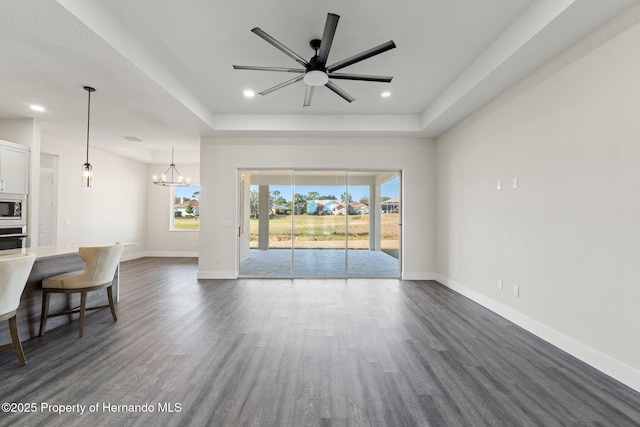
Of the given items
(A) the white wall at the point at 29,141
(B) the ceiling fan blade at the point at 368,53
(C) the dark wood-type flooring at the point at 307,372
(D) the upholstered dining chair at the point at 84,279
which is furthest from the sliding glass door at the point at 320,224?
(A) the white wall at the point at 29,141

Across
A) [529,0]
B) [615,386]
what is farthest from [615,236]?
[529,0]

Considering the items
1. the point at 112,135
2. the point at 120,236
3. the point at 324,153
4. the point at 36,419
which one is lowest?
the point at 36,419

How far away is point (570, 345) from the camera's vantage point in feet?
8.84

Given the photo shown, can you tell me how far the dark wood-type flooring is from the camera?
6.02 feet

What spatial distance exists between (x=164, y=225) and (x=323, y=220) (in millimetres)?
5517

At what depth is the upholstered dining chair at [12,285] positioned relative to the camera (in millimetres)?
2217

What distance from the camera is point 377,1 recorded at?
253cm

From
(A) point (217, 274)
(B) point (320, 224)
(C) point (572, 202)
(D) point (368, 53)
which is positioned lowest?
(A) point (217, 274)

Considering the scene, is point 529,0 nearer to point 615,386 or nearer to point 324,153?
point 615,386

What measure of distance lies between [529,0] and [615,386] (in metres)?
3.25

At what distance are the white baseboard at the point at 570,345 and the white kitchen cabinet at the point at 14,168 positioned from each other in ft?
24.9

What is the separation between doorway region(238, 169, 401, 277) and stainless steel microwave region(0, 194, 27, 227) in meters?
3.56

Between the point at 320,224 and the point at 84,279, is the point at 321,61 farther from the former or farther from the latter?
the point at 320,224

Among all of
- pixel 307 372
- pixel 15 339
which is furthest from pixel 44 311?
pixel 307 372
